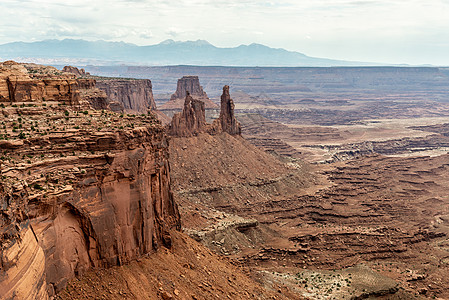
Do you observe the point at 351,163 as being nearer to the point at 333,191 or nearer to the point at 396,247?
the point at 333,191

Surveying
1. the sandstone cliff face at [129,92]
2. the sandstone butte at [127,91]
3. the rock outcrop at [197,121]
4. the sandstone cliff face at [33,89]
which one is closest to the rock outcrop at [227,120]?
the rock outcrop at [197,121]

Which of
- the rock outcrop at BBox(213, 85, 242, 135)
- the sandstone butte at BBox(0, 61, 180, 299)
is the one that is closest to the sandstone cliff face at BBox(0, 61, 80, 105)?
the sandstone butte at BBox(0, 61, 180, 299)

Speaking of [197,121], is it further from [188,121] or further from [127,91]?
[127,91]

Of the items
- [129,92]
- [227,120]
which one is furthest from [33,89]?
[129,92]

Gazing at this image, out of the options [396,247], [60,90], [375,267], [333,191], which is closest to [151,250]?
[60,90]

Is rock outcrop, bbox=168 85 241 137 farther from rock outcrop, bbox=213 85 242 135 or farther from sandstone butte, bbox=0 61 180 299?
sandstone butte, bbox=0 61 180 299

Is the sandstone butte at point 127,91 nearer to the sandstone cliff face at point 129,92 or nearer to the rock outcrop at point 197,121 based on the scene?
the sandstone cliff face at point 129,92
